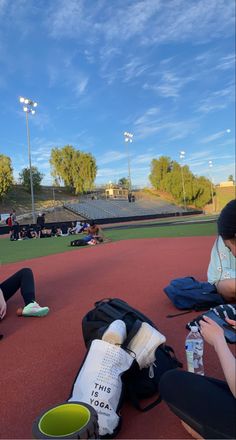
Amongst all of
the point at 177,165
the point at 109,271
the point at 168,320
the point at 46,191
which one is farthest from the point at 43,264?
the point at 177,165

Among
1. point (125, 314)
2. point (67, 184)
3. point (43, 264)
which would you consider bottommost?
point (43, 264)

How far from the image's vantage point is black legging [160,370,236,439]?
1.91 metres

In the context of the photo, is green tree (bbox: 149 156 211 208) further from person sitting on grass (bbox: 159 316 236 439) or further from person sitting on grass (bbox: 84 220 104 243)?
person sitting on grass (bbox: 159 316 236 439)

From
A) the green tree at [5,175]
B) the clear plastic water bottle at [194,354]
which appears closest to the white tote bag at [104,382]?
the clear plastic water bottle at [194,354]

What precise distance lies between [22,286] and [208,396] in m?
3.74

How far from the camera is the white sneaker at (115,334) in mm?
2586

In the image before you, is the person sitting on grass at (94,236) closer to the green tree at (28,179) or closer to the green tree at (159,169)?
the green tree at (28,179)

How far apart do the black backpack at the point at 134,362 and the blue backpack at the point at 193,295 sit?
1632 millimetres

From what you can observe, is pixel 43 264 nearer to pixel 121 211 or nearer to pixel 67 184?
pixel 121 211

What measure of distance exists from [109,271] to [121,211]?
45565 mm

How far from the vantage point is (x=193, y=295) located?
488 centimetres

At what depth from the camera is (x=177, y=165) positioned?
83062 mm

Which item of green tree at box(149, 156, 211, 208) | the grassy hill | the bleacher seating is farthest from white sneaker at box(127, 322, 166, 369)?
green tree at box(149, 156, 211, 208)

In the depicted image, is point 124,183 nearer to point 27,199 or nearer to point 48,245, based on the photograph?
point 27,199
